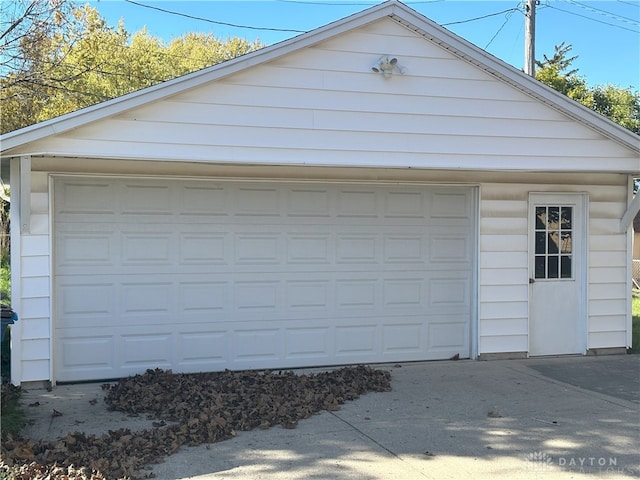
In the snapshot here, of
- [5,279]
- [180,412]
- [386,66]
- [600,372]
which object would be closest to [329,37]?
[386,66]

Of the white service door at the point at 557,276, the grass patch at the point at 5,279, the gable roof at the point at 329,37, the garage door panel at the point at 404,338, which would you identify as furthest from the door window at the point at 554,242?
the grass patch at the point at 5,279

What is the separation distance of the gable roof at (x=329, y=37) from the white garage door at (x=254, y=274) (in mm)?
1090

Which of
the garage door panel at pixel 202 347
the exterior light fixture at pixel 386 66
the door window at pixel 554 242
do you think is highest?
the exterior light fixture at pixel 386 66

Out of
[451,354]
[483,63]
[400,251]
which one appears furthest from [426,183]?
[451,354]

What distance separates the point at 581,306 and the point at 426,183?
2.66 m

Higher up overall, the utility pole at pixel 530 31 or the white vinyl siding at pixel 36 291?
the utility pole at pixel 530 31

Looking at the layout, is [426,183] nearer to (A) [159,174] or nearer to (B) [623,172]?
(B) [623,172]

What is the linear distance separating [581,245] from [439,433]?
4.29 meters

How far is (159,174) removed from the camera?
702 centimetres

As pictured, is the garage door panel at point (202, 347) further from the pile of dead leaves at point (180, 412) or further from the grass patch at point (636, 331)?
the grass patch at point (636, 331)

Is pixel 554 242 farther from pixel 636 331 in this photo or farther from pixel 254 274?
pixel 254 274

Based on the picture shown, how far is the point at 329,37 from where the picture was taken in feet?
21.7

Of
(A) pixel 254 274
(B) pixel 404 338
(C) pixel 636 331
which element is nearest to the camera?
(A) pixel 254 274

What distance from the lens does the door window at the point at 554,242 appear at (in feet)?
27.1
